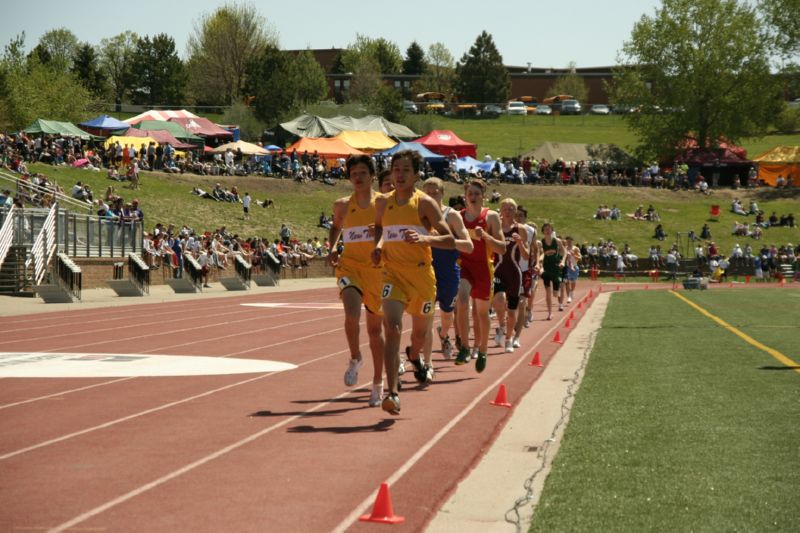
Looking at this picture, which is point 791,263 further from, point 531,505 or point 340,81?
point 340,81

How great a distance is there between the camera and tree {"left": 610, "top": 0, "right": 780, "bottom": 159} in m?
87.1

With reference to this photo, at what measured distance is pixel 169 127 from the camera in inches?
2491

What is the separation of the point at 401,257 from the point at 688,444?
9.35 feet

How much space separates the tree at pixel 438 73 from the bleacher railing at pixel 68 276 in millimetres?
116253

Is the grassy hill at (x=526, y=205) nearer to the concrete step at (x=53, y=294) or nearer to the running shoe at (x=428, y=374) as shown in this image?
the concrete step at (x=53, y=294)

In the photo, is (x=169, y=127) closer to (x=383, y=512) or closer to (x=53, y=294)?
(x=53, y=294)

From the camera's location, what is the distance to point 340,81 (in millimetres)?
153875

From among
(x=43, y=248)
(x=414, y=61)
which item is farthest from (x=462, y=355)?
(x=414, y=61)

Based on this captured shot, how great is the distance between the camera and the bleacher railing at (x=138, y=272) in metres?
31.9

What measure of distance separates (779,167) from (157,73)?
71472mm

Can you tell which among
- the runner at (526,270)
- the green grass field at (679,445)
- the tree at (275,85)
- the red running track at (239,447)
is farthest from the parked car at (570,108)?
the red running track at (239,447)

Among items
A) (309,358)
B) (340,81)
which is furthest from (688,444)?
(340,81)

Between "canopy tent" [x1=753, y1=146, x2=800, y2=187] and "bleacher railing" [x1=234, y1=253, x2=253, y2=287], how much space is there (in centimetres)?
4995

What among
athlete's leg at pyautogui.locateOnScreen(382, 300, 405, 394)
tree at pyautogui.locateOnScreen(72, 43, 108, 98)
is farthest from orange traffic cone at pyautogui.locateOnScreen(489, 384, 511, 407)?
tree at pyautogui.locateOnScreen(72, 43, 108, 98)
